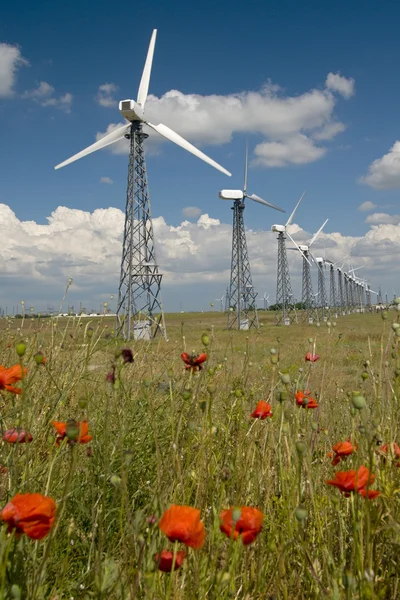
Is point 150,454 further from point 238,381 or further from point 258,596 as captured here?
point 258,596

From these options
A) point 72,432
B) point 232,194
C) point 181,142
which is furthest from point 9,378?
point 232,194

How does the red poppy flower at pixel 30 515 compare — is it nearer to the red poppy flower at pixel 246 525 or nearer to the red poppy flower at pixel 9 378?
the red poppy flower at pixel 246 525

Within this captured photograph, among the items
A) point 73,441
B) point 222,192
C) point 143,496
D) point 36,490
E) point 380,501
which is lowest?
point 143,496

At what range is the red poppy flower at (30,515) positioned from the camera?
1135 millimetres

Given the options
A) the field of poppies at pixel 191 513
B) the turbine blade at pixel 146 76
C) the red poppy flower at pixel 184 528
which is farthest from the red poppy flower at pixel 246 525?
the turbine blade at pixel 146 76

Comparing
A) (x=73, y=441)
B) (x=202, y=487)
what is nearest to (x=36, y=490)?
(x=202, y=487)

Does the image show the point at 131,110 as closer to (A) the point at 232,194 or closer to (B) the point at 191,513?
(A) the point at 232,194

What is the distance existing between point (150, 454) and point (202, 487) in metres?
1.42

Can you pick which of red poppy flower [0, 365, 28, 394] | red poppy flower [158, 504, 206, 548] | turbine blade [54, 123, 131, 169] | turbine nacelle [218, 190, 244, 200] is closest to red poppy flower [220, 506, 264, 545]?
red poppy flower [158, 504, 206, 548]

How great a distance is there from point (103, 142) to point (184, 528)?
2516 cm

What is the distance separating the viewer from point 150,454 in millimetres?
3514

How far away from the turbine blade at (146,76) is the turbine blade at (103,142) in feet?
4.61

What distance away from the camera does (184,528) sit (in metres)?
1.14

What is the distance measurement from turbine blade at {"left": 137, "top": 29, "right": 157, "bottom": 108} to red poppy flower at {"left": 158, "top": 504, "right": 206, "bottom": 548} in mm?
25904
